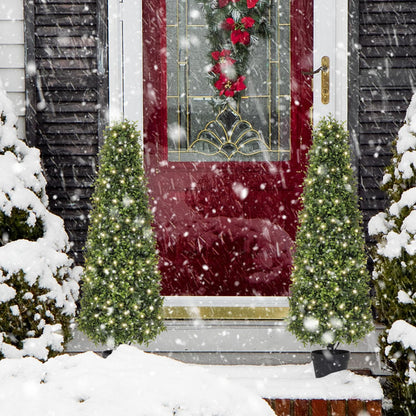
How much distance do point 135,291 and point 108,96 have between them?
5.10 ft

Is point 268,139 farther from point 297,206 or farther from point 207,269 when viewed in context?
point 207,269

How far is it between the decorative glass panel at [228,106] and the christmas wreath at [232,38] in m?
0.04

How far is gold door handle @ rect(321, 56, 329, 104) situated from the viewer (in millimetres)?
4359

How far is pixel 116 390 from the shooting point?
153 centimetres

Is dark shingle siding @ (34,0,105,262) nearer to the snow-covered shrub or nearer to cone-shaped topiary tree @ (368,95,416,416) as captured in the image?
the snow-covered shrub

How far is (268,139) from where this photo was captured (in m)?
4.53

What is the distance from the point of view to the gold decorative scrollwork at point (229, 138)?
4.54 metres

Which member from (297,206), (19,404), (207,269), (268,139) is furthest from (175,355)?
(19,404)

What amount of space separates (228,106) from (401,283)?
1.95 metres

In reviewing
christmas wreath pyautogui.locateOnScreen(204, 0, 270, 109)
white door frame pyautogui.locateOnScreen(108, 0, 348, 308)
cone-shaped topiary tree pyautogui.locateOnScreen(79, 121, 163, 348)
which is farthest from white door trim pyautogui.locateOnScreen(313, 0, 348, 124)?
cone-shaped topiary tree pyautogui.locateOnScreen(79, 121, 163, 348)

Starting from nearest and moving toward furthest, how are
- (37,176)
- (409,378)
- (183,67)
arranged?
(409,378) → (37,176) → (183,67)

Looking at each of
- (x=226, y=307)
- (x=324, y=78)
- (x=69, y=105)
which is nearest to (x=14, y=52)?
(x=69, y=105)

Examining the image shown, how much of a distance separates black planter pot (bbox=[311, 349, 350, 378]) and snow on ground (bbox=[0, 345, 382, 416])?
1.97m

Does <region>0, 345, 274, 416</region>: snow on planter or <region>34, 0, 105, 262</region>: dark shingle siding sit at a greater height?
<region>34, 0, 105, 262</region>: dark shingle siding
